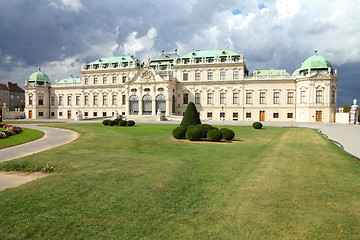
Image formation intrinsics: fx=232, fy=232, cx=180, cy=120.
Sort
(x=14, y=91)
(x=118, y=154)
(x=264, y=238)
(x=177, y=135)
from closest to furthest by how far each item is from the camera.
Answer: (x=264, y=238)
(x=118, y=154)
(x=177, y=135)
(x=14, y=91)

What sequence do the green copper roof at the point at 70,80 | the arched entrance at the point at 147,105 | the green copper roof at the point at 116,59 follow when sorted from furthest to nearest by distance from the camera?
1. the green copper roof at the point at 70,80
2. the green copper roof at the point at 116,59
3. the arched entrance at the point at 147,105

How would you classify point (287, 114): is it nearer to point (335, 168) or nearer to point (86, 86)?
point (335, 168)

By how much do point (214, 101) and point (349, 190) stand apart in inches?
2316

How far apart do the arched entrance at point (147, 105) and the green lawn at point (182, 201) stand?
184ft

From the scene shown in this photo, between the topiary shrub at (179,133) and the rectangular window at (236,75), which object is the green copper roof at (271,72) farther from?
the topiary shrub at (179,133)

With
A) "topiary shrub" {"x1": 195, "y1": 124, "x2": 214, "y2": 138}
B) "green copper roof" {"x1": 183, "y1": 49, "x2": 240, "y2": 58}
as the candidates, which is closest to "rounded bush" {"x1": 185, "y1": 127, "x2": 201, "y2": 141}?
"topiary shrub" {"x1": 195, "y1": 124, "x2": 214, "y2": 138}

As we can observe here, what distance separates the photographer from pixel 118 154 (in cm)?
1345

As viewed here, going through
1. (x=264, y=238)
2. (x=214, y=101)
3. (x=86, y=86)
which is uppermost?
(x=86, y=86)

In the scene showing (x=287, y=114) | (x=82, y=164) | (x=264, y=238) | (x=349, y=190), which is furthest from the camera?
(x=287, y=114)

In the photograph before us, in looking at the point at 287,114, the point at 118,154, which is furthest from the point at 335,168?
the point at 287,114

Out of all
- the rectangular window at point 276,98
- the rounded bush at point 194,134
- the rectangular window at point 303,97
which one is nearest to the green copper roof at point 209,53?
the rectangular window at point 276,98

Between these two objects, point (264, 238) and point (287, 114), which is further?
point (287, 114)

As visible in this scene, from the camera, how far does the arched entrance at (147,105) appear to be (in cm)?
6712

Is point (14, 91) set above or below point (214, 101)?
above
